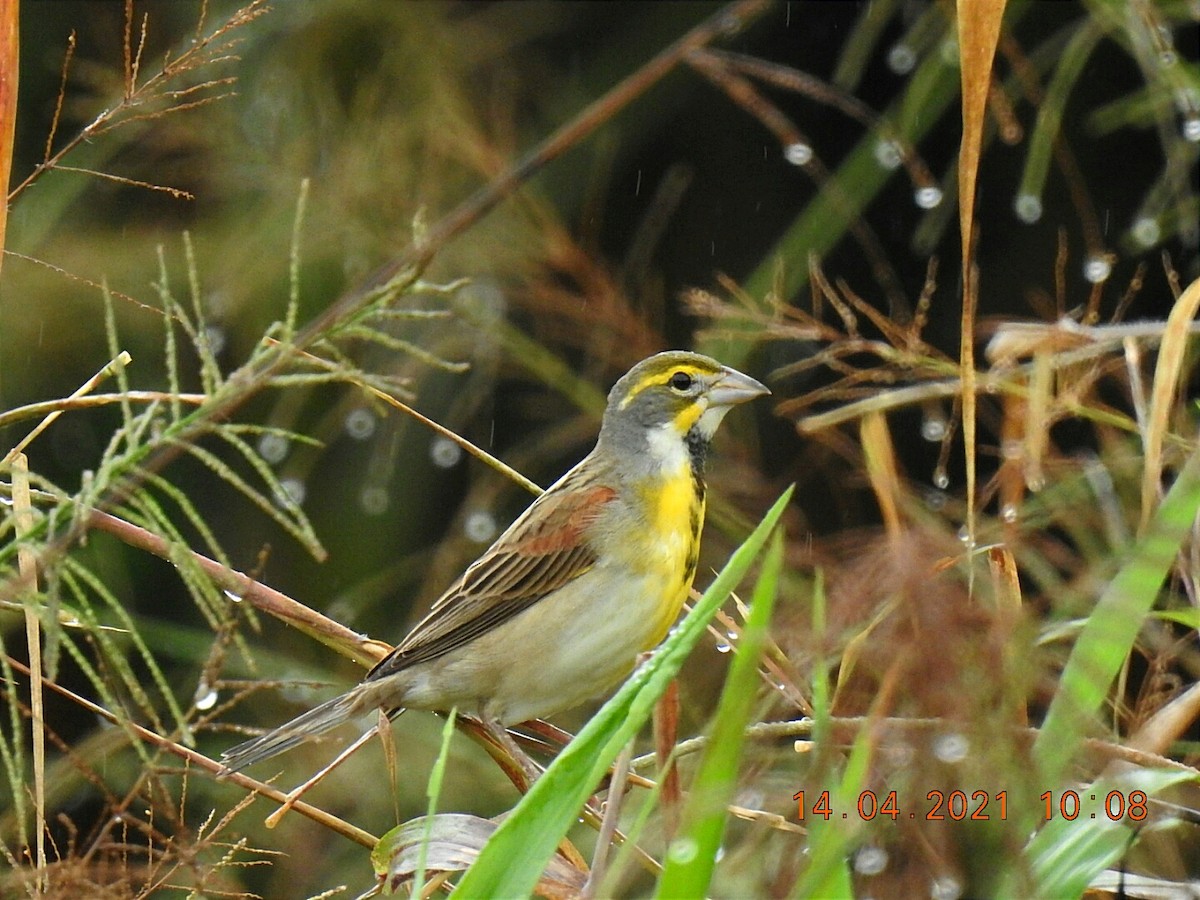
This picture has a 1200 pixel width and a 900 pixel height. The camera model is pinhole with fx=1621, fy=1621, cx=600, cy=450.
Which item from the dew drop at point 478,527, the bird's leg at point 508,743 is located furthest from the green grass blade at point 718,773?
the dew drop at point 478,527

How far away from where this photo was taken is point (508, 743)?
3.34 metres

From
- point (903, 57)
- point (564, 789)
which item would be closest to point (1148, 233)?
point (903, 57)

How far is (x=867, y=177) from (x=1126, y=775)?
2.40 metres

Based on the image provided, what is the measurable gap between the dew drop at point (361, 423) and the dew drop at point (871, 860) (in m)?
3.00

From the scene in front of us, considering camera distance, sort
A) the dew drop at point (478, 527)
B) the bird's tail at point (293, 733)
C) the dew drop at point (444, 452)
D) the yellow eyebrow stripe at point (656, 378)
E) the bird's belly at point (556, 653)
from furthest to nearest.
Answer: the dew drop at point (444, 452) < the dew drop at point (478, 527) < the yellow eyebrow stripe at point (656, 378) < the bird's belly at point (556, 653) < the bird's tail at point (293, 733)

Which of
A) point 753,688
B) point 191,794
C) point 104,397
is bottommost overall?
point 191,794

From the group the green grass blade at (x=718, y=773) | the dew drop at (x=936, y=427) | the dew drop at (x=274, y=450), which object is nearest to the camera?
the green grass blade at (x=718, y=773)

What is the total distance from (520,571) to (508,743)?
1.37 feet

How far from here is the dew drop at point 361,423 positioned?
4.79m

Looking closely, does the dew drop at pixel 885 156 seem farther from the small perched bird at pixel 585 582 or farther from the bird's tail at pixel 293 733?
the bird's tail at pixel 293 733

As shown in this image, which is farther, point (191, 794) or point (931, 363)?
point (191, 794)

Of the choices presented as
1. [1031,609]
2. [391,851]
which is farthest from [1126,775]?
[391,851]

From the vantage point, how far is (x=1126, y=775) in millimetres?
1938

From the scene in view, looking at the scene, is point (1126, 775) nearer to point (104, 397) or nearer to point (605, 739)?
point (605, 739)
